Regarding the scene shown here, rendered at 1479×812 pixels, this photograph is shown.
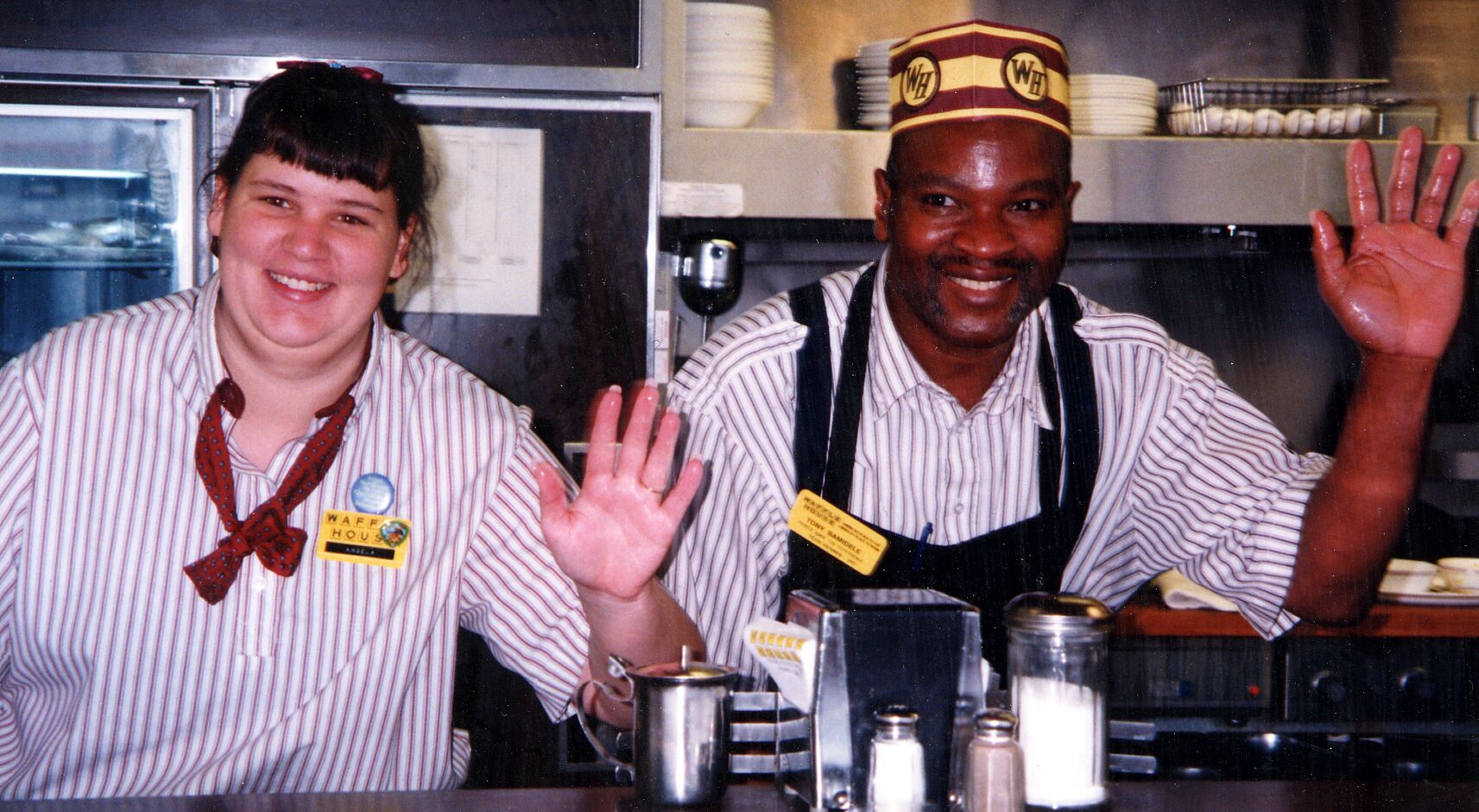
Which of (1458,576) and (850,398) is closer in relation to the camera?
(850,398)

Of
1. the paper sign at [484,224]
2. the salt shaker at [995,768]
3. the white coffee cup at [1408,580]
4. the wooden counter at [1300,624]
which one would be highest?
the paper sign at [484,224]

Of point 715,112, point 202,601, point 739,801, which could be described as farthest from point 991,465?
point 715,112

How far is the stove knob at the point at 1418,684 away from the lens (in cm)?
262

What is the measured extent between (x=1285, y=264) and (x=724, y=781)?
2.52 meters

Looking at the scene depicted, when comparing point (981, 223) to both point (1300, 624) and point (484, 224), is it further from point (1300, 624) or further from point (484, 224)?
point (1300, 624)

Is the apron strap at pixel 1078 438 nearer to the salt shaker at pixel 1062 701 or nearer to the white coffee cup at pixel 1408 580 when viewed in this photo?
the salt shaker at pixel 1062 701

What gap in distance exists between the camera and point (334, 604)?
64.0 inches

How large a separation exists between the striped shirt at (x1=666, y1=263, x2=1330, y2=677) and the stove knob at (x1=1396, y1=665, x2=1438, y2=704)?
101cm

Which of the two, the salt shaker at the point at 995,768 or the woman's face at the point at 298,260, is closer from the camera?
the salt shaker at the point at 995,768

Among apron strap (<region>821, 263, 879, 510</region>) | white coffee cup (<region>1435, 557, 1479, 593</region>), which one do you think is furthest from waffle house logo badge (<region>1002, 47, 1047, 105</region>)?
white coffee cup (<region>1435, 557, 1479, 593</region>)

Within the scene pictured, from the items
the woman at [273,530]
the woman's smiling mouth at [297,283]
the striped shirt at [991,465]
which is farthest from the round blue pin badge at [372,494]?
the striped shirt at [991,465]

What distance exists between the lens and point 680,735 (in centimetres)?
119

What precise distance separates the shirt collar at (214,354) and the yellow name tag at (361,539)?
13 centimetres

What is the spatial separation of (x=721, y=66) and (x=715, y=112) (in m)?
0.09
